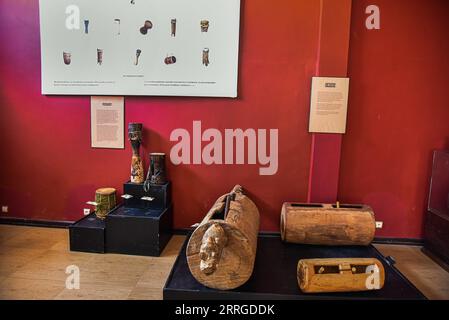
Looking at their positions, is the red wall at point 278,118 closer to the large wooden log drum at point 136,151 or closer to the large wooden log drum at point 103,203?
the large wooden log drum at point 136,151

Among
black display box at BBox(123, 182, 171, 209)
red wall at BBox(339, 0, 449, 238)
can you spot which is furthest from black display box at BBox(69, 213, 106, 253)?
red wall at BBox(339, 0, 449, 238)

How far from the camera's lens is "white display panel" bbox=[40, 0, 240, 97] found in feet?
9.79

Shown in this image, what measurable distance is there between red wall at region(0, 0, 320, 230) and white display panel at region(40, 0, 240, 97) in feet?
0.39

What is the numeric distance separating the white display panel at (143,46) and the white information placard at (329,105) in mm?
746

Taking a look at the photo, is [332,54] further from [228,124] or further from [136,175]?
[136,175]

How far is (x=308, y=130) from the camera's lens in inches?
121

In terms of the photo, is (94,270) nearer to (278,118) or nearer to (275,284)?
(275,284)

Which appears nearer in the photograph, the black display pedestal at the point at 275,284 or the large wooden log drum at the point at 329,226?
the black display pedestal at the point at 275,284

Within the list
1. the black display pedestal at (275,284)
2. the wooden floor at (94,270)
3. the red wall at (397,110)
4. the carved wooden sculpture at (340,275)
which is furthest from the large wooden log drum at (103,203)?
the red wall at (397,110)

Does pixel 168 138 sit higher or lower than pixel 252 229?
higher

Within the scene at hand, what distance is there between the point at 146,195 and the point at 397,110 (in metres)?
2.46

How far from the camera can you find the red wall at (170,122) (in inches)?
118
